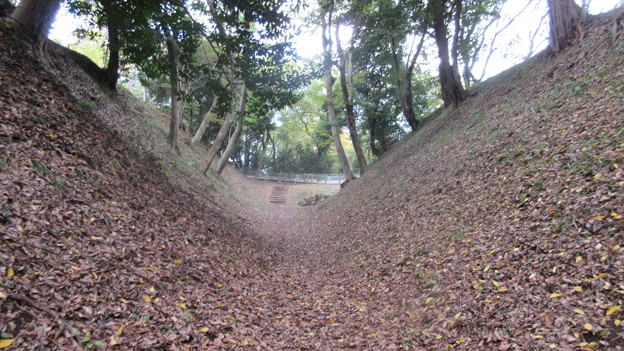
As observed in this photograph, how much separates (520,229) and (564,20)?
8.02m

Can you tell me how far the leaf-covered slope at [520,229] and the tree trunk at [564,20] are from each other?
0.41m

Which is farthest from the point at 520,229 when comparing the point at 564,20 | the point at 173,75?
the point at 173,75

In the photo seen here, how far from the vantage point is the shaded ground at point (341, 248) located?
109 inches

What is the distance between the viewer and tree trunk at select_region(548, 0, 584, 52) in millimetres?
8383

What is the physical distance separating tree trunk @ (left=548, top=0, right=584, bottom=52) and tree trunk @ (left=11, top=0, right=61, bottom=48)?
41.0ft

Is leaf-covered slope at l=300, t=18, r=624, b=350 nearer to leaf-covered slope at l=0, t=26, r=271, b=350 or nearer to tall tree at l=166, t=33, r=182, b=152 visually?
leaf-covered slope at l=0, t=26, r=271, b=350

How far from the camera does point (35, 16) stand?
21.7 feet

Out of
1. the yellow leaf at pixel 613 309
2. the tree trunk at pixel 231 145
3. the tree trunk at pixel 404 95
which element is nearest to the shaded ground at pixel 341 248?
the yellow leaf at pixel 613 309

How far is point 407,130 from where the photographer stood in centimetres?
1895

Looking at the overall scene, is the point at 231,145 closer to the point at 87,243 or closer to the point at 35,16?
the point at 35,16

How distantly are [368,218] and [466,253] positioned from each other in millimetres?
4706

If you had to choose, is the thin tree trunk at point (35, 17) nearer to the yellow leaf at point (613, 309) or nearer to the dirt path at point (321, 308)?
the dirt path at point (321, 308)

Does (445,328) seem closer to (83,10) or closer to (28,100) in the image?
(28,100)

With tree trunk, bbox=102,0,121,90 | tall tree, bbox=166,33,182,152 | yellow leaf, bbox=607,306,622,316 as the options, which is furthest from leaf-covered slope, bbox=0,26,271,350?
yellow leaf, bbox=607,306,622,316
